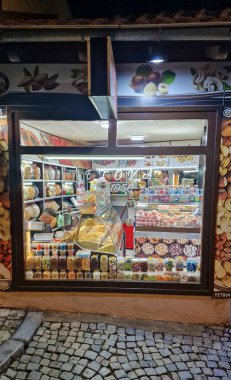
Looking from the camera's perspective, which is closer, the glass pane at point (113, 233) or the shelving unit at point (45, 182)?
the glass pane at point (113, 233)

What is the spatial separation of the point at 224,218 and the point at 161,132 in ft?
9.30

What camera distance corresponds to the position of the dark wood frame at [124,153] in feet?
10.4

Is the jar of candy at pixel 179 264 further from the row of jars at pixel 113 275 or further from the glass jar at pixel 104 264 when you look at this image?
the glass jar at pixel 104 264

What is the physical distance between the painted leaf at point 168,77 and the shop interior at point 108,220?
2.40 feet

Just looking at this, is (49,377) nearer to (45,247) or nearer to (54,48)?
(45,247)

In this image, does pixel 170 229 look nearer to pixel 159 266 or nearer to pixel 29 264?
pixel 159 266

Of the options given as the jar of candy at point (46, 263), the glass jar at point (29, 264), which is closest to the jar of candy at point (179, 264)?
the jar of candy at point (46, 263)

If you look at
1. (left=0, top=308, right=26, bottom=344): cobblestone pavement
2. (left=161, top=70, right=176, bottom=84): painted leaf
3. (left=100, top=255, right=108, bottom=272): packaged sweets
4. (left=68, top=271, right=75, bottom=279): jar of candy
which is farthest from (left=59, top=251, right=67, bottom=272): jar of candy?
(left=161, top=70, right=176, bottom=84): painted leaf

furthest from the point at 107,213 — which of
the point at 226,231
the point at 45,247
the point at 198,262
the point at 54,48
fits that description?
the point at 54,48

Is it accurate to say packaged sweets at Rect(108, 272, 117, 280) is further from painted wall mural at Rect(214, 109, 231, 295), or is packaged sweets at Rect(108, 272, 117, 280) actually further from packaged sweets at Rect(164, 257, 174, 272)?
painted wall mural at Rect(214, 109, 231, 295)

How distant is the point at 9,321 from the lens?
3244 millimetres

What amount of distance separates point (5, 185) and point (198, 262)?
10.4ft

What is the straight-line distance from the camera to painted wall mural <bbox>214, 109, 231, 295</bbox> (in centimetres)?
312

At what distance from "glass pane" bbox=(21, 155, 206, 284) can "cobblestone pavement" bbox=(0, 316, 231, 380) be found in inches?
27.0
